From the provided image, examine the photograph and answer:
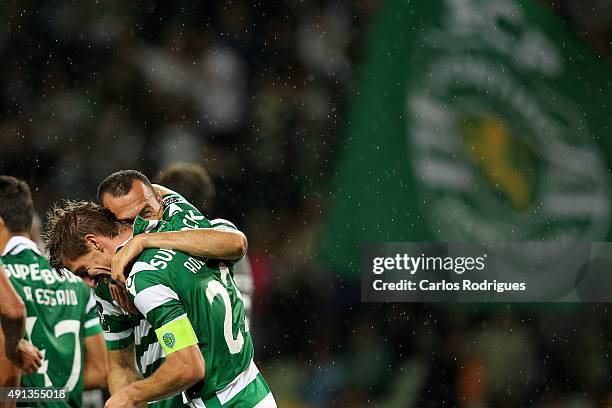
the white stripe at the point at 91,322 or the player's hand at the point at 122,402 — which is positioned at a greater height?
the player's hand at the point at 122,402

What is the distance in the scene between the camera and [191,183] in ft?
10.3

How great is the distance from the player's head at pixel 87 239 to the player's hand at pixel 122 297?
91 mm

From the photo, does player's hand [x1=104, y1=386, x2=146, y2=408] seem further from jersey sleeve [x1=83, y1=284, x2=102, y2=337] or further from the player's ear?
jersey sleeve [x1=83, y1=284, x2=102, y2=337]

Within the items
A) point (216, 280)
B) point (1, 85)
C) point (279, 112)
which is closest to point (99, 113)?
point (1, 85)

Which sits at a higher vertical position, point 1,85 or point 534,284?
point 1,85

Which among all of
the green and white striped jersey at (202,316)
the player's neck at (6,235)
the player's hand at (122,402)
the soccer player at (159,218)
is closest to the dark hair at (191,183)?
the player's neck at (6,235)

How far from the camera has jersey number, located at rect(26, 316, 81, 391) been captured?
8.44 feet

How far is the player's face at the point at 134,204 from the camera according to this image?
201cm

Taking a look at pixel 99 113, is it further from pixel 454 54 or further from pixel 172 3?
pixel 454 54

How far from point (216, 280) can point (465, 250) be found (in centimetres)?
137

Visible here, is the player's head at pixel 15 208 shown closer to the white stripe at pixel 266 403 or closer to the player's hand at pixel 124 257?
the player's hand at pixel 124 257

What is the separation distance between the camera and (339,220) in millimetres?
3205

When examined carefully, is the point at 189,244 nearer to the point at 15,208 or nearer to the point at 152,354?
the point at 152,354

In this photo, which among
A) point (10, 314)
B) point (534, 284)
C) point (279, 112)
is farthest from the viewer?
point (279, 112)
